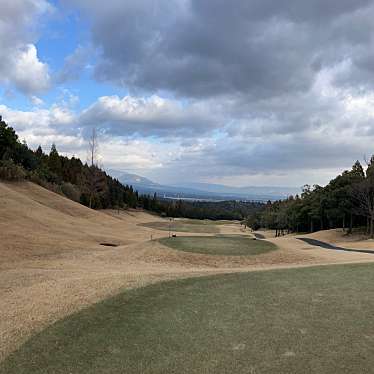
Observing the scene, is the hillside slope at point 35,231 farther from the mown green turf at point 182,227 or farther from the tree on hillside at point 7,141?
the mown green turf at point 182,227

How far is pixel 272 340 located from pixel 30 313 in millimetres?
5458

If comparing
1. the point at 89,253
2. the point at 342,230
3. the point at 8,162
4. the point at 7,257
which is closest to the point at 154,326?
the point at 7,257

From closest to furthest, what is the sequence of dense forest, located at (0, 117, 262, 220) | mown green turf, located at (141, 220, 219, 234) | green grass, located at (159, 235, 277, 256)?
green grass, located at (159, 235, 277, 256) < dense forest, located at (0, 117, 262, 220) < mown green turf, located at (141, 220, 219, 234)

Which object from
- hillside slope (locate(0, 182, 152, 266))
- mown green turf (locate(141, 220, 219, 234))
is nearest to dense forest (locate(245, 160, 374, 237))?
mown green turf (locate(141, 220, 219, 234))

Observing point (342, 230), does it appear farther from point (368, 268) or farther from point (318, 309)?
point (318, 309)

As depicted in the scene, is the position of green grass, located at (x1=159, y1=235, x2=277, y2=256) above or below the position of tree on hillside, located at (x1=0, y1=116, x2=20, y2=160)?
below

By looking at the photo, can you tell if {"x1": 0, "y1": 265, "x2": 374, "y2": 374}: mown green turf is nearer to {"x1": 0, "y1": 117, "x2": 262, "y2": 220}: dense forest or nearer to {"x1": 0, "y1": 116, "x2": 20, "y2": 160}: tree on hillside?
{"x1": 0, "y1": 117, "x2": 262, "y2": 220}: dense forest

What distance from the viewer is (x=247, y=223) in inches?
3910

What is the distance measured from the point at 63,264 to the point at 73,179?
7747cm

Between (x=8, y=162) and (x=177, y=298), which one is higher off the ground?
(x=8, y=162)

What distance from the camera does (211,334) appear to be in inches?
280

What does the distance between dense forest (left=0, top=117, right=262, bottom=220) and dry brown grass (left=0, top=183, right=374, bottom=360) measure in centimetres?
1652

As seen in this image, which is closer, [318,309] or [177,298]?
[318,309]

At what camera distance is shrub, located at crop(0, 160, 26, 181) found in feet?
147
